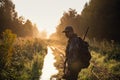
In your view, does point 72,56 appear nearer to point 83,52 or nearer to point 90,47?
point 83,52

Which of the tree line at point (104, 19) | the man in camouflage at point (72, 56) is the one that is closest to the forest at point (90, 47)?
the tree line at point (104, 19)

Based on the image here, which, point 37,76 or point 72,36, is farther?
point 37,76

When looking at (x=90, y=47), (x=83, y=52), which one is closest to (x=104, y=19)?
(x=90, y=47)

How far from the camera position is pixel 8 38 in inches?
445

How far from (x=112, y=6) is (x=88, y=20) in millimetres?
8307

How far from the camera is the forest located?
1123 centimetres

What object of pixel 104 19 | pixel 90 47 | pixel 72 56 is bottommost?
pixel 72 56

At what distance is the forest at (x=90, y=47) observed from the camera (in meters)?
11.2

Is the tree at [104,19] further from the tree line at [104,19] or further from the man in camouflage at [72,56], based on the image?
the man in camouflage at [72,56]

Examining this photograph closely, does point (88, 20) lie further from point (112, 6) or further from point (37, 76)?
point (37, 76)

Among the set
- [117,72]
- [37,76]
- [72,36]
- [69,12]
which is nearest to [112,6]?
[117,72]

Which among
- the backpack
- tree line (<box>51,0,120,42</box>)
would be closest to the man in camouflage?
the backpack

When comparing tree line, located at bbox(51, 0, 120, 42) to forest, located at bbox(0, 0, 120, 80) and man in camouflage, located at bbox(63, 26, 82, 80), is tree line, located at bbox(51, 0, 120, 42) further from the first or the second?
man in camouflage, located at bbox(63, 26, 82, 80)

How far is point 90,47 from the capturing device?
33438 millimetres
